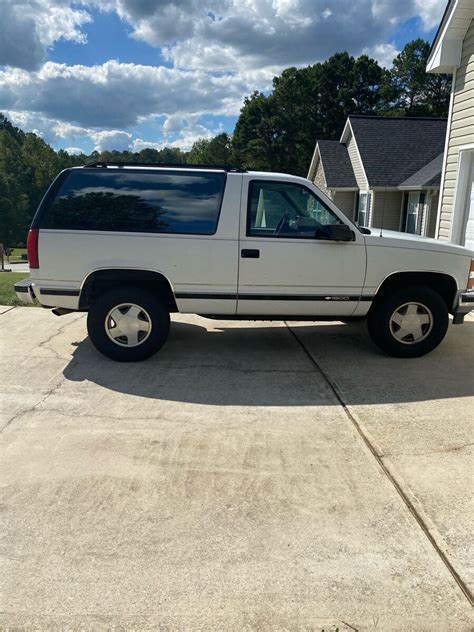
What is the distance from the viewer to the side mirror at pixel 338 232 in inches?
211

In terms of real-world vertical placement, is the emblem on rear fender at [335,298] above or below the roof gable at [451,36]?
below

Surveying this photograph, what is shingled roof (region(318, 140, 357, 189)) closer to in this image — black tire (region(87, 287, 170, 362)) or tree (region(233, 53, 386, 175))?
black tire (region(87, 287, 170, 362))

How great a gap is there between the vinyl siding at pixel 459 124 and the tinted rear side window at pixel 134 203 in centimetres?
582

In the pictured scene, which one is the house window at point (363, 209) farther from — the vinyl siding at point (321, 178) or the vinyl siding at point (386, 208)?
the vinyl siding at point (321, 178)

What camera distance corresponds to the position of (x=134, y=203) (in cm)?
546

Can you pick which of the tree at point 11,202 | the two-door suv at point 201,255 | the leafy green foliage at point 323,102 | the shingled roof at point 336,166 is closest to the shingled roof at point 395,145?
the shingled roof at point 336,166

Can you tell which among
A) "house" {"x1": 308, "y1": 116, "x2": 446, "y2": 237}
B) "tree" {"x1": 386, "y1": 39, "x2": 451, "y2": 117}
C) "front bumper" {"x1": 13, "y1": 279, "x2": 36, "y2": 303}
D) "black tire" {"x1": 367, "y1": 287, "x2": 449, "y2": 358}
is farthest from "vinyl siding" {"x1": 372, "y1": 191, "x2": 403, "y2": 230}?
"tree" {"x1": 386, "y1": 39, "x2": 451, "y2": 117}

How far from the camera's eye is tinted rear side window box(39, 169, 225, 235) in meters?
5.42

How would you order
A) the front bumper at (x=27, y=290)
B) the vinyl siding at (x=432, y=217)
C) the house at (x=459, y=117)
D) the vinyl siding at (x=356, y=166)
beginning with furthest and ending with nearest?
the vinyl siding at (x=356, y=166), the vinyl siding at (x=432, y=217), the house at (x=459, y=117), the front bumper at (x=27, y=290)

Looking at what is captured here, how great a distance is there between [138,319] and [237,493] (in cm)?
272

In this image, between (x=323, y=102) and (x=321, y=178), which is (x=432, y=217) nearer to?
(x=321, y=178)

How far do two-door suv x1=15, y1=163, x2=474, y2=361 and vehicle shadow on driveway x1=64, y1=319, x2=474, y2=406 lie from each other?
16.7 inches

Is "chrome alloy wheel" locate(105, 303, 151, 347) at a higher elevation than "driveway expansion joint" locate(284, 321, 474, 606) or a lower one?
higher

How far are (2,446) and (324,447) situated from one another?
2.36 m
